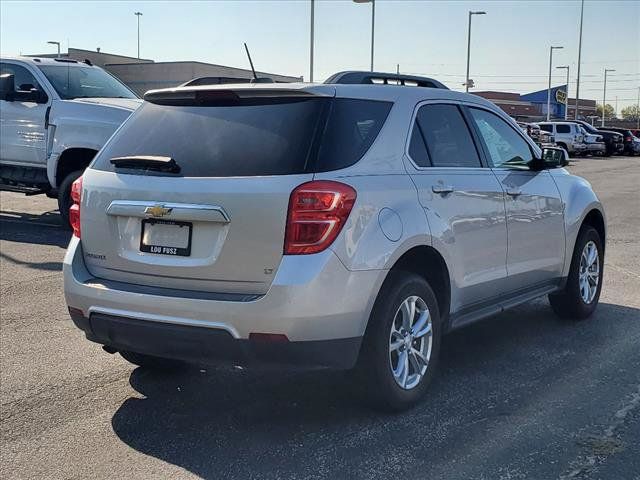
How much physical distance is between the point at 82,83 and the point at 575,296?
7801 mm

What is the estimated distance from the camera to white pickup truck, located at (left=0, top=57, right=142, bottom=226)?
1045 centimetres

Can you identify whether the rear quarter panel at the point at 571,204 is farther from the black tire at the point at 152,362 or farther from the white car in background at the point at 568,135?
the white car in background at the point at 568,135

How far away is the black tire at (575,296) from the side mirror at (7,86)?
794 centimetres

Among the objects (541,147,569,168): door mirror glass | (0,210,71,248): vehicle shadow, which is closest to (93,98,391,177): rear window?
(541,147,569,168): door mirror glass

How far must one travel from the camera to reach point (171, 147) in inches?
174

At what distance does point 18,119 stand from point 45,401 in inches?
290

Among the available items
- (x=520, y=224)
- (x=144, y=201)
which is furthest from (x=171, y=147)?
(x=520, y=224)

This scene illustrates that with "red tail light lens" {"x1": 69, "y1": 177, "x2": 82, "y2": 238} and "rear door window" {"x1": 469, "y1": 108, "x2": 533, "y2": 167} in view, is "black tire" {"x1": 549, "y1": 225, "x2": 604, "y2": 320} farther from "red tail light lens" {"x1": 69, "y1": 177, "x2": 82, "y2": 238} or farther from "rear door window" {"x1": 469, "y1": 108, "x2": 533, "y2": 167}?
"red tail light lens" {"x1": 69, "y1": 177, "x2": 82, "y2": 238}

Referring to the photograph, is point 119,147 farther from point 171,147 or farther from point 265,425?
point 265,425

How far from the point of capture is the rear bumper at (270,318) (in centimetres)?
392

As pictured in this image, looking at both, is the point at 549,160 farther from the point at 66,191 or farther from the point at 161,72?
the point at 161,72

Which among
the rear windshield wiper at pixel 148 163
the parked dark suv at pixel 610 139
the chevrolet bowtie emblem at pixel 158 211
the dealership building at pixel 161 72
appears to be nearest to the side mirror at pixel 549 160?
the rear windshield wiper at pixel 148 163

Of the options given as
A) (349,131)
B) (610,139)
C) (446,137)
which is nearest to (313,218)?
(349,131)

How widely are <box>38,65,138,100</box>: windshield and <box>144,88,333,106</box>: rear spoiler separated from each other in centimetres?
686
